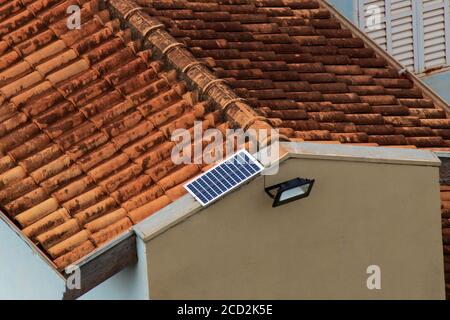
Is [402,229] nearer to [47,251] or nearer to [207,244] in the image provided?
[207,244]

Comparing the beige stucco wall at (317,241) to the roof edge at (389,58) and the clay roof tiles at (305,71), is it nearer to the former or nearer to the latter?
the clay roof tiles at (305,71)

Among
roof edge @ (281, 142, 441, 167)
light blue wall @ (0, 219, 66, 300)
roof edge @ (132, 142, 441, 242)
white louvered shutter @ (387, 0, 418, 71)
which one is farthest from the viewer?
white louvered shutter @ (387, 0, 418, 71)

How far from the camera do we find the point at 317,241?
56.2 feet

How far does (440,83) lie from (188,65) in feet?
20.6

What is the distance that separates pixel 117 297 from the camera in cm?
1717

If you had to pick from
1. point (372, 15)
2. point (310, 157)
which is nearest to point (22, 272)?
point (310, 157)

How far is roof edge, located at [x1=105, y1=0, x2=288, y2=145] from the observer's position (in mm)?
17562

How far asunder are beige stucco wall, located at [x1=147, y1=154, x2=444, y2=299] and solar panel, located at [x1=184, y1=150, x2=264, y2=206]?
104mm

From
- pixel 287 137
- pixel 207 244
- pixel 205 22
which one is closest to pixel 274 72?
pixel 205 22

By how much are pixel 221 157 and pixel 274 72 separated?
112 inches

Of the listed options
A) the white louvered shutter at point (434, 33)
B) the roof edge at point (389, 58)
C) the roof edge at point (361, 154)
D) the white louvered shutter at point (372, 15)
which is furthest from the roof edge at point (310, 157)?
the white louvered shutter at point (434, 33)

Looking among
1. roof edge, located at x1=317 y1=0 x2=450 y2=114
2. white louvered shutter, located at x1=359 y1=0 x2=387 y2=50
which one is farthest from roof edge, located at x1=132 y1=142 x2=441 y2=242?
white louvered shutter, located at x1=359 y1=0 x2=387 y2=50

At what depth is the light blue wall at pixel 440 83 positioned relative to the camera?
23688mm

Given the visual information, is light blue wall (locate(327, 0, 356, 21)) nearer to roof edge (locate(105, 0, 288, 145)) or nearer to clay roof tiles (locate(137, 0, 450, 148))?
clay roof tiles (locate(137, 0, 450, 148))
